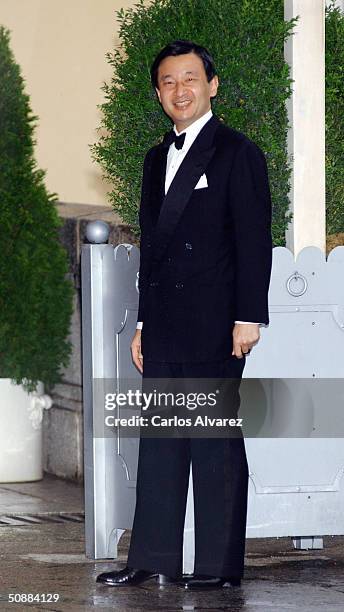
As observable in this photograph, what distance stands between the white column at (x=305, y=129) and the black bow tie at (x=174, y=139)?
663 mm

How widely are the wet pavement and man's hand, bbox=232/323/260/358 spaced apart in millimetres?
786

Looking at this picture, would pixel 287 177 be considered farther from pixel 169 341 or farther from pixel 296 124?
pixel 169 341

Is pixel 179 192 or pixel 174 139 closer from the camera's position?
pixel 179 192

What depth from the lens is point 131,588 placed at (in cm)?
479

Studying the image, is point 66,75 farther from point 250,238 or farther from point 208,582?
point 208,582

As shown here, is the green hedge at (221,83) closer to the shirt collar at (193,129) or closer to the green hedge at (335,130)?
the green hedge at (335,130)

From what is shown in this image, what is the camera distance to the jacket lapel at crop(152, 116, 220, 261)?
4.79 m

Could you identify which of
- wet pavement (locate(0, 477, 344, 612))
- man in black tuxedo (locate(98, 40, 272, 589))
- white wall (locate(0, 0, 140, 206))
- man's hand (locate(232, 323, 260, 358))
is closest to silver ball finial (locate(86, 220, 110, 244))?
man in black tuxedo (locate(98, 40, 272, 589))

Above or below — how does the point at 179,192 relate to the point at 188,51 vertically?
below

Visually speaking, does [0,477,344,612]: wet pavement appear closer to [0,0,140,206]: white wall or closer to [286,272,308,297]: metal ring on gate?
[286,272,308,297]: metal ring on gate

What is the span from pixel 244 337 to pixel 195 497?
1.85 ft

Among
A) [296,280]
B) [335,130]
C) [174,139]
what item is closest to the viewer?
[174,139]

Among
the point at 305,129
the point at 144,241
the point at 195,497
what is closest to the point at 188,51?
the point at 144,241

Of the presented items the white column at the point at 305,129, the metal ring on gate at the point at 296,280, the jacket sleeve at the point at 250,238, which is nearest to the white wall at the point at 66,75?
the white column at the point at 305,129
